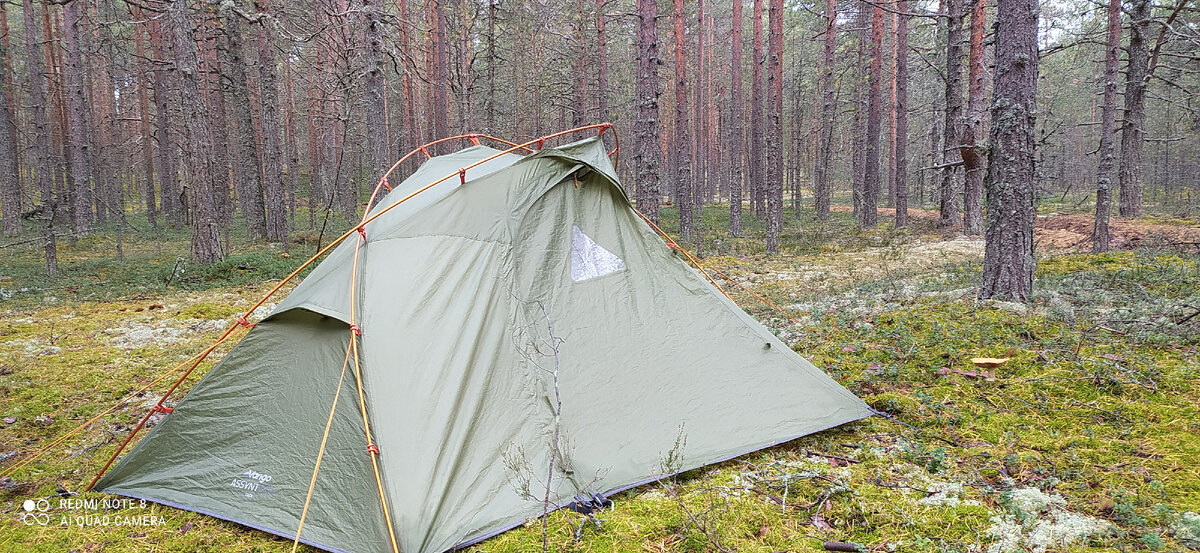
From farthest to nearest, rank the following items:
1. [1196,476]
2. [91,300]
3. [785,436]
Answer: [91,300]
[785,436]
[1196,476]

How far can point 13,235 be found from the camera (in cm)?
1669

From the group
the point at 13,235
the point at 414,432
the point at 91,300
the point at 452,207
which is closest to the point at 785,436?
the point at 414,432

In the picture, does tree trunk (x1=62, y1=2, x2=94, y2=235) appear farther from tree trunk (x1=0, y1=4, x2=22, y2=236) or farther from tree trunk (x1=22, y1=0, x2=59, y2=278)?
tree trunk (x1=0, y1=4, x2=22, y2=236)

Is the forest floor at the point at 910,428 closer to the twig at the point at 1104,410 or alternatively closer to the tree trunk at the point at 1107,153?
the twig at the point at 1104,410

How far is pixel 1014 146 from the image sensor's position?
5570mm

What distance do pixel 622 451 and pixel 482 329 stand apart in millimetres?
1116

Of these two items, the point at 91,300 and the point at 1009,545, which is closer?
the point at 1009,545

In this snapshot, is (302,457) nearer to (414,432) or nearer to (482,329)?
(414,432)

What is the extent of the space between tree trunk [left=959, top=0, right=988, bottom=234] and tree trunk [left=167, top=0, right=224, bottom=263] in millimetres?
14195

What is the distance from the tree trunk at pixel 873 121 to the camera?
15078mm

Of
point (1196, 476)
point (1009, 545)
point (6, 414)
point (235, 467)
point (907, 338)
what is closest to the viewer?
point (1009, 545)

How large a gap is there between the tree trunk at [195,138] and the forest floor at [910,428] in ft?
8.40

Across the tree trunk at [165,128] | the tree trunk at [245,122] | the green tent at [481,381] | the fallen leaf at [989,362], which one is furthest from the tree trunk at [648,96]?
the tree trunk at [165,128]

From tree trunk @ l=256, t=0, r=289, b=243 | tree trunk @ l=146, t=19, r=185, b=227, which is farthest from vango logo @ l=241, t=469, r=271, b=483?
tree trunk @ l=146, t=19, r=185, b=227
